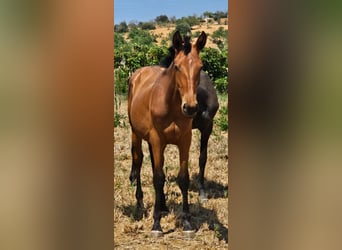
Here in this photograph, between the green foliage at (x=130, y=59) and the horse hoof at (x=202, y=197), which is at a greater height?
the green foliage at (x=130, y=59)

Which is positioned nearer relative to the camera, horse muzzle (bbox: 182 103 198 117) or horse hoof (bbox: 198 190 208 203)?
horse muzzle (bbox: 182 103 198 117)

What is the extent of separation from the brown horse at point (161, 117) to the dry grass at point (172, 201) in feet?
0.07

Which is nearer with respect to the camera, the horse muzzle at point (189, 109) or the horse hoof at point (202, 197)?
the horse muzzle at point (189, 109)

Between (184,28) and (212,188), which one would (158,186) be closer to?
(212,188)

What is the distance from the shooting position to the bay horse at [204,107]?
1.54 m

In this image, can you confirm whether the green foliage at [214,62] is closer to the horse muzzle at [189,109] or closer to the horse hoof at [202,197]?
the horse muzzle at [189,109]

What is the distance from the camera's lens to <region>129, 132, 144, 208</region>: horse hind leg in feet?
5.18

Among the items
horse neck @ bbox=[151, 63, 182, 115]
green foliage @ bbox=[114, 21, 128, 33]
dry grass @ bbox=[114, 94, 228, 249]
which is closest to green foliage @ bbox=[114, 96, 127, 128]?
dry grass @ bbox=[114, 94, 228, 249]

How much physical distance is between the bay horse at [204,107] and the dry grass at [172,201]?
0.06 feet

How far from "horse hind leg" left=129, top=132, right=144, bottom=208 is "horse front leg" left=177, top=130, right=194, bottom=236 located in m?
0.14

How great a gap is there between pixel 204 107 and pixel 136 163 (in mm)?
298

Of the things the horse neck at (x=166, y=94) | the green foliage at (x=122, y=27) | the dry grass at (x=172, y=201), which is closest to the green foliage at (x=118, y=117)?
the dry grass at (x=172, y=201)

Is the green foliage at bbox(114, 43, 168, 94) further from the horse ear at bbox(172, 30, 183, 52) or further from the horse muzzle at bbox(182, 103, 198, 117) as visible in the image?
the horse muzzle at bbox(182, 103, 198, 117)

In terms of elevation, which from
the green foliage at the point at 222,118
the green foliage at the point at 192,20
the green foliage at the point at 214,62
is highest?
the green foliage at the point at 192,20
